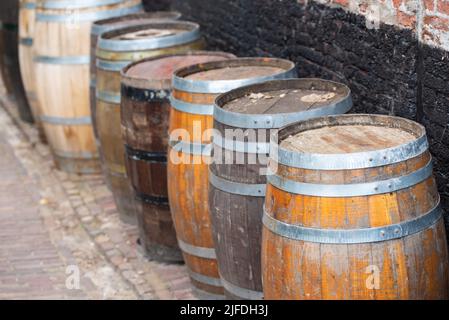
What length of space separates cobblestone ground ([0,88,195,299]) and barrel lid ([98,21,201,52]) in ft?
4.48

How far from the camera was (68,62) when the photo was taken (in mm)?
7422

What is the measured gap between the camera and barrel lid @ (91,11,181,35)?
695 centimetres

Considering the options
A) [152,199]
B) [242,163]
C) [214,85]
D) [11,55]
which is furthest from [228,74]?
[11,55]

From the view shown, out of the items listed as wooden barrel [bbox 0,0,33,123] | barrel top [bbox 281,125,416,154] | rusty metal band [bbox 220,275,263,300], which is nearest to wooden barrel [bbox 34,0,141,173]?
wooden barrel [bbox 0,0,33,123]

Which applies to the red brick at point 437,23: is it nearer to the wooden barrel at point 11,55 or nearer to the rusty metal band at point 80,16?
the rusty metal band at point 80,16

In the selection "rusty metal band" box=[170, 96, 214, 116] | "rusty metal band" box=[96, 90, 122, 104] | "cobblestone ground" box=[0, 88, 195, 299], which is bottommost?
"cobblestone ground" box=[0, 88, 195, 299]

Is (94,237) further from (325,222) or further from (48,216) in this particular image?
(325,222)

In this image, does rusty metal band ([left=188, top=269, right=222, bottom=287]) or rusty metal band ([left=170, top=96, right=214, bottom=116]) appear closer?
rusty metal band ([left=170, top=96, right=214, bottom=116])

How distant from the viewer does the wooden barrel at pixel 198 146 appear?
493 cm

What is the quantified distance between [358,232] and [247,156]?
34.8 inches

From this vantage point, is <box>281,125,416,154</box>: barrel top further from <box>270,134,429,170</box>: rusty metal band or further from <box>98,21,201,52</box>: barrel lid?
<box>98,21,201,52</box>: barrel lid

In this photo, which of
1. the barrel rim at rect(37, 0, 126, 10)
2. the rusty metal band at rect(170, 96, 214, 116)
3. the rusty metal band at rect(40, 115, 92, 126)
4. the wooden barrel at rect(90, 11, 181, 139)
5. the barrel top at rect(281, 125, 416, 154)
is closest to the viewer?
the barrel top at rect(281, 125, 416, 154)

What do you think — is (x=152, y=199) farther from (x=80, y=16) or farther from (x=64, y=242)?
(x=80, y=16)
